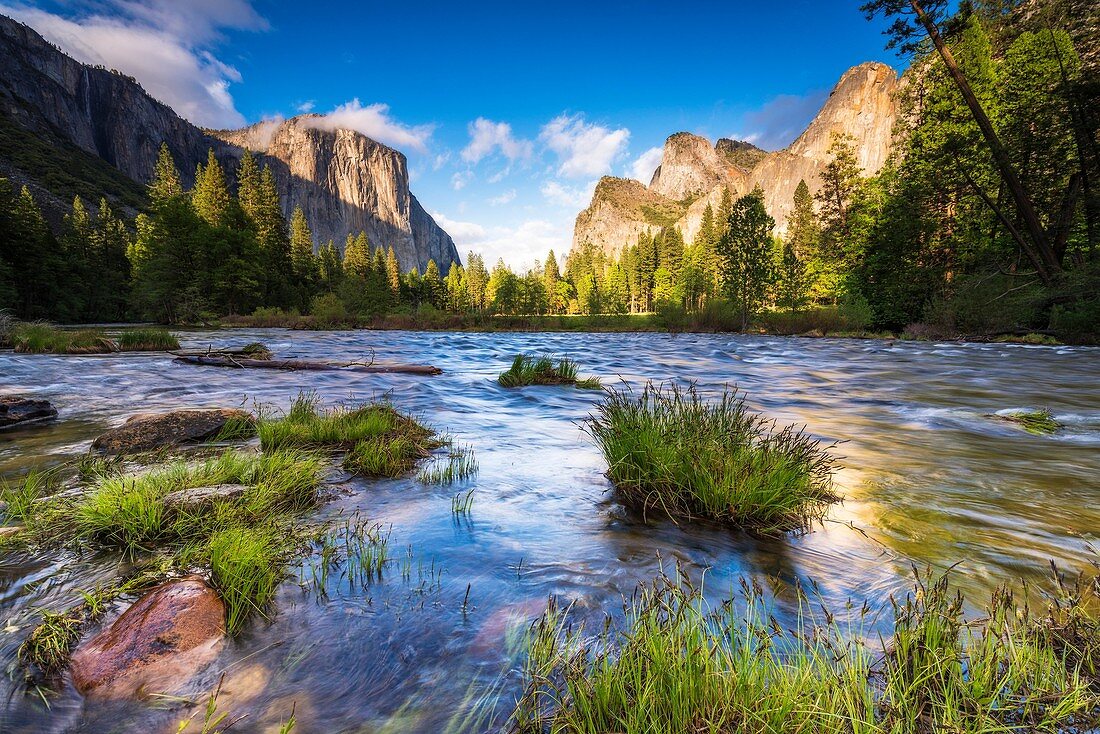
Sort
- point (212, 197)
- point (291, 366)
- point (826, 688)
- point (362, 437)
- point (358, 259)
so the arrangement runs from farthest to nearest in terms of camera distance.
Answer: point (358, 259)
point (212, 197)
point (291, 366)
point (362, 437)
point (826, 688)

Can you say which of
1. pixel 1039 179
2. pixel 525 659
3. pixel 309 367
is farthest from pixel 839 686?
pixel 1039 179

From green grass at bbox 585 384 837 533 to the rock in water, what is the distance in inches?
117

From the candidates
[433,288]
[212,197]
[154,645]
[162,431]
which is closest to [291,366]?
[162,431]

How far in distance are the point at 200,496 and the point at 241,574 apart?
1.22m

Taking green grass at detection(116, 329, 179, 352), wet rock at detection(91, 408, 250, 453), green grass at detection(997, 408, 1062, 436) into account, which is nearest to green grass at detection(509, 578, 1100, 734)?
wet rock at detection(91, 408, 250, 453)

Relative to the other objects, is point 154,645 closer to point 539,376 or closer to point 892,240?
point 539,376

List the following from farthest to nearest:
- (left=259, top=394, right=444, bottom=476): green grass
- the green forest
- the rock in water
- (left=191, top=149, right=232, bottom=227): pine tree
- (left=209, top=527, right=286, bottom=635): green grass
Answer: (left=191, top=149, right=232, bottom=227): pine tree → the green forest → (left=259, top=394, right=444, bottom=476): green grass → (left=209, top=527, right=286, bottom=635): green grass → the rock in water

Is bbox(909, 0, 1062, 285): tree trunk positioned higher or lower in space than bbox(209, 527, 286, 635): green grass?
higher

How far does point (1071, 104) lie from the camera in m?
17.7

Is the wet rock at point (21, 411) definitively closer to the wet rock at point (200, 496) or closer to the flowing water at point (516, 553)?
the flowing water at point (516, 553)

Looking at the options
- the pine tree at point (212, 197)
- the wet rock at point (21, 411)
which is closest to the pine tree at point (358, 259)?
the pine tree at point (212, 197)

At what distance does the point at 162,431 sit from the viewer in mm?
5223

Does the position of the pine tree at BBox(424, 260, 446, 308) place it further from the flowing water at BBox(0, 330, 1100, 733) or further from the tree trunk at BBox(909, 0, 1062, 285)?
the flowing water at BBox(0, 330, 1100, 733)

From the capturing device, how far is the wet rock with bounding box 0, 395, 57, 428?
20.2 ft
